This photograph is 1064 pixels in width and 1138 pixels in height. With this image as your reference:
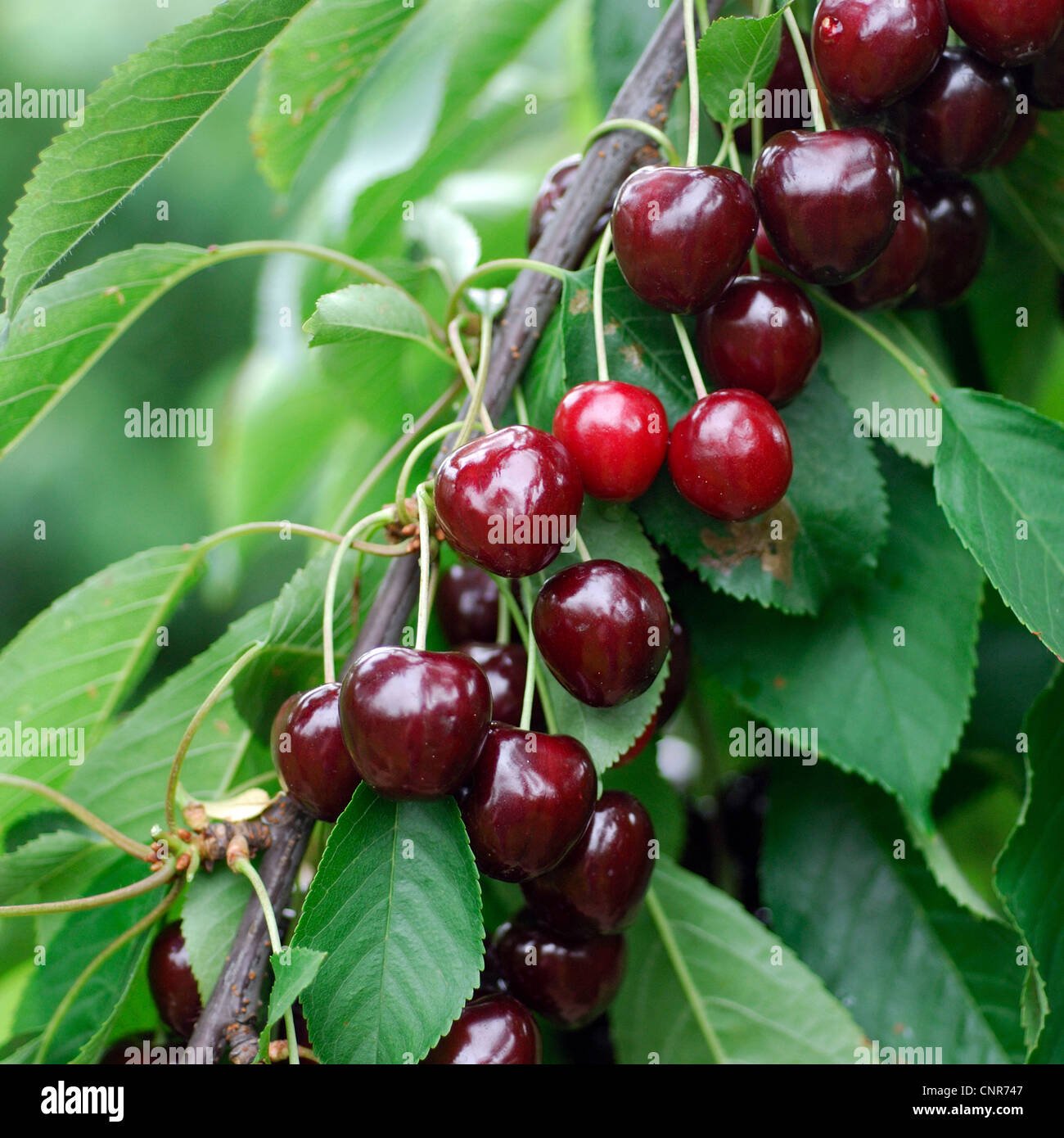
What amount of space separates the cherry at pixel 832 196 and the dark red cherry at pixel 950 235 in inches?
5.6

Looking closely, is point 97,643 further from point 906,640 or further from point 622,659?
point 906,640

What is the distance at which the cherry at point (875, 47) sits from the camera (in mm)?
583

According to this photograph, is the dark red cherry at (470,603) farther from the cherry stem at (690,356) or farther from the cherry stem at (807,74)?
the cherry stem at (807,74)

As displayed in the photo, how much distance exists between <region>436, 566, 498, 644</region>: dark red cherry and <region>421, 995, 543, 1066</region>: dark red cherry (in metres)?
0.25

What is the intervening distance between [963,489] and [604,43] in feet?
1.73

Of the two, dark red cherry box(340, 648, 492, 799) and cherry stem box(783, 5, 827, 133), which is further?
cherry stem box(783, 5, 827, 133)

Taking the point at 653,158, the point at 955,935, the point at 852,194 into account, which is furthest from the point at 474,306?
the point at 955,935

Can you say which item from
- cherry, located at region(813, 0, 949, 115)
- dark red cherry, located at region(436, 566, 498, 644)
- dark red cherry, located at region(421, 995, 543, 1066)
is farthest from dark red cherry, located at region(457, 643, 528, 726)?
cherry, located at region(813, 0, 949, 115)

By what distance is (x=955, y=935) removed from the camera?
76cm

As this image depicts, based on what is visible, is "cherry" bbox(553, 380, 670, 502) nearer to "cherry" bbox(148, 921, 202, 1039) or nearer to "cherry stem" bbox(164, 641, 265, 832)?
"cherry stem" bbox(164, 641, 265, 832)

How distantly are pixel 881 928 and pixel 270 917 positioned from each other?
47 centimetres

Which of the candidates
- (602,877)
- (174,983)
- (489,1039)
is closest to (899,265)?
(602,877)

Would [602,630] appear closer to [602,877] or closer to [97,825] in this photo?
[602,877]

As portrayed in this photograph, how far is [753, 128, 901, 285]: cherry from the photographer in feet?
1.86
